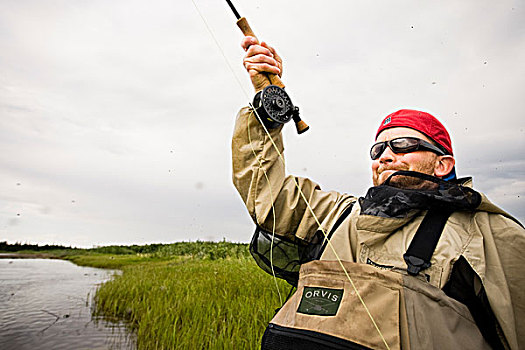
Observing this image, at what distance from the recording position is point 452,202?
1746 mm

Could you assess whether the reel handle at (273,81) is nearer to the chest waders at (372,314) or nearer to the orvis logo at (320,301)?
the chest waders at (372,314)

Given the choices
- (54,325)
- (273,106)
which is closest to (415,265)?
(273,106)

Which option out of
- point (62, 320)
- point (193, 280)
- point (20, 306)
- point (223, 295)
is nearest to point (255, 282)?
point (223, 295)

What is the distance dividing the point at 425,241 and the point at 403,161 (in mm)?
636

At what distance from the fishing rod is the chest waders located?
86 cm

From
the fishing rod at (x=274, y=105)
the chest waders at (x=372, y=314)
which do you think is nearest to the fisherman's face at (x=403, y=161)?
the fishing rod at (x=274, y=105)

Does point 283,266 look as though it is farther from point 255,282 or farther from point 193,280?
point 193,280

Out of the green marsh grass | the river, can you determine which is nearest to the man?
the green marsh grass

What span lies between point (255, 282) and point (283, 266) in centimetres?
347

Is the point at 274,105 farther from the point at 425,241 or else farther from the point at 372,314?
the point at 372,314

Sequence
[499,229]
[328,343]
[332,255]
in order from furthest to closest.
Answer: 1. [332,255]
2. [499,229]
3. [328,343]

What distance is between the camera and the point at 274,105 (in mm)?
2014

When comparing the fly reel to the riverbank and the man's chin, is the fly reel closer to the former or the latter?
the man's chin

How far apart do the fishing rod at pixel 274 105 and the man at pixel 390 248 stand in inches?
2.7
